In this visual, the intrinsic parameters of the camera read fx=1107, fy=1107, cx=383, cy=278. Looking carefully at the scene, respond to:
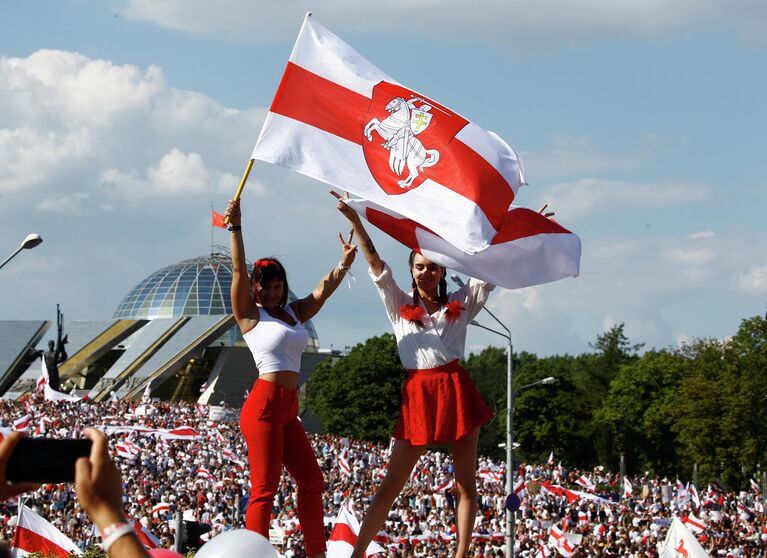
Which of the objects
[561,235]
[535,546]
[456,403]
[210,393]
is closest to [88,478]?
[456,403]

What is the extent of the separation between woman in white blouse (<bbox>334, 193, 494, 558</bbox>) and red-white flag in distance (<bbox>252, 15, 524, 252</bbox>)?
276mm

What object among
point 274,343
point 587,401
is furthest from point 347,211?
point 587,401

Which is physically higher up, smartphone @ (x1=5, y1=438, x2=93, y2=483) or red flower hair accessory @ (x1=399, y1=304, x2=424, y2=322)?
red flower hair accessory @ (x1=399, y1=304, x2=424, y2=322)

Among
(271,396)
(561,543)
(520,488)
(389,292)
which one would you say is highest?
(389,292)

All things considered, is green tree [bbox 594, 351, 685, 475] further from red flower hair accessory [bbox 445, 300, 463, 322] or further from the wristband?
the wristband

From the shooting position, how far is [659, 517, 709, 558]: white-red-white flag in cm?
Result: 1001

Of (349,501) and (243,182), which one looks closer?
(243,182)

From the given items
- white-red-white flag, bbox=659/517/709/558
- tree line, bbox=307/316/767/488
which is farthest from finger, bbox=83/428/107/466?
tree line, bbox=307/316/767/488

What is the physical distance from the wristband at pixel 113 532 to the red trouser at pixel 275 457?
10.8 feet

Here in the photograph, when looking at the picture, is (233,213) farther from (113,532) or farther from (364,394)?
(364,394)

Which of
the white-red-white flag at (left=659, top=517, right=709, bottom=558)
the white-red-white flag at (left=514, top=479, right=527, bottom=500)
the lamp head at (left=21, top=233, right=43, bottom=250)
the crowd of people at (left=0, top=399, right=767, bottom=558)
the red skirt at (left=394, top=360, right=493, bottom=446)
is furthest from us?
the white-red-white flag at (left=514, top=479, right=527, bottom=500)

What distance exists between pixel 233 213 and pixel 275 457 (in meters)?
1.24

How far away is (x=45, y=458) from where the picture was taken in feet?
6.63

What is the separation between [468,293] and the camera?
6266 mm
